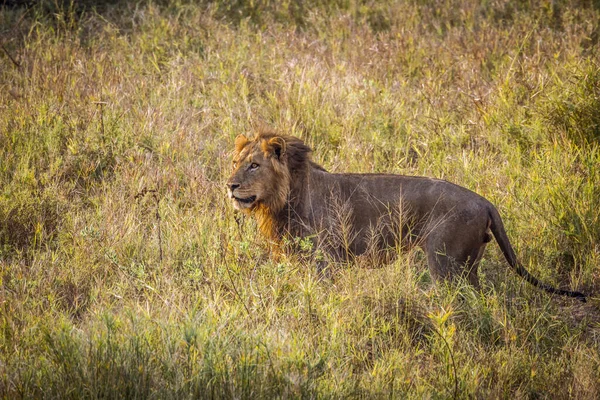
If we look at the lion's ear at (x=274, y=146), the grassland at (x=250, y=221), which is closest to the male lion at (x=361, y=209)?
the lion's ear at (x=274, y=146)

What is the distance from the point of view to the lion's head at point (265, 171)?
5.63 metres

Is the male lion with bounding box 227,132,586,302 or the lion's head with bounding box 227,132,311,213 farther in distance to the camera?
the lion's head with bounding box 227,132,311,213

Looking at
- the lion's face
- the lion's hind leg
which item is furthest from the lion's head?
the lion's hind leg

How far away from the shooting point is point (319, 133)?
25.6 ft

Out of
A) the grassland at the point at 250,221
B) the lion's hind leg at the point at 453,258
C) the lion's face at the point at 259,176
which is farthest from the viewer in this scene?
the lion's face at the point at 259,176

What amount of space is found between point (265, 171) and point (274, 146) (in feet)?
0.69

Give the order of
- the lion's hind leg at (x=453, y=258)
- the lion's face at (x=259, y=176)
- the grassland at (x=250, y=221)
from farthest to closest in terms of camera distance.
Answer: the lion's face at (x=259, y=176), the lion's hind leg at (x=453, y=258), the grassland at (x=250, y=221)

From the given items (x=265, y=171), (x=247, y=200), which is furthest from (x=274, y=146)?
(x=247, y=200)

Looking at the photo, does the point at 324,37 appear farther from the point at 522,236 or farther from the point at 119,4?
the point at 522,236

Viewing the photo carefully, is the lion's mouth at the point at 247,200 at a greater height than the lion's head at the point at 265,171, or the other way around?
the lion's head at the point at 265,171

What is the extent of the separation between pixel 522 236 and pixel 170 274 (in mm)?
2835

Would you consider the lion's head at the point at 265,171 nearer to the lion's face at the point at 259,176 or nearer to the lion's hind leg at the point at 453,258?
the lion's face at the point at 259,176

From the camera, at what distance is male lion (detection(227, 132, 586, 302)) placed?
525 cm

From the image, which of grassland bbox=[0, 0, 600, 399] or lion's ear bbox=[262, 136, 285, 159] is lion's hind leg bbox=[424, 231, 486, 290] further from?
lion's ear bbox=[262, 136, 285, 159]
